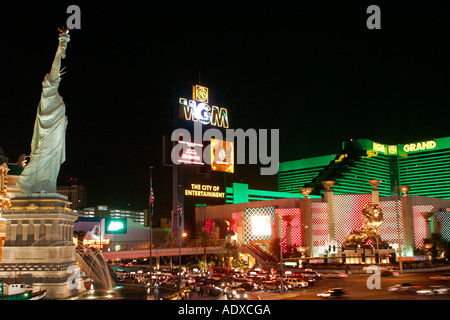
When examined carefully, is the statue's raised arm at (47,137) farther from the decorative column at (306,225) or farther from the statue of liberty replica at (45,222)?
the decorative column at (306,225)

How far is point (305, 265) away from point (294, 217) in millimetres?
17652

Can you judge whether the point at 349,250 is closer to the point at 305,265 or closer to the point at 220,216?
the point at 305,265

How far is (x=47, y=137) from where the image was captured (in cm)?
3656

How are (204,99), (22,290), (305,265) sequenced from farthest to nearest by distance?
(204,99), (305,265), (22,290)

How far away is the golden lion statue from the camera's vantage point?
7506cm

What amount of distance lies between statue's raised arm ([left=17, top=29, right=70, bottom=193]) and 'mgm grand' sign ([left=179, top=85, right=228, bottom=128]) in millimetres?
76945

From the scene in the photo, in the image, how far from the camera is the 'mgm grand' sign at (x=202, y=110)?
11450cm

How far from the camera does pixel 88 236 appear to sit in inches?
3839

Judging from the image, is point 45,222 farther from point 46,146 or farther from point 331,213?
point 331,213

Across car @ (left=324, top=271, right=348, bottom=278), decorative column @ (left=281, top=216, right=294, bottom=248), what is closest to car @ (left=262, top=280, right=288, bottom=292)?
car @ (left=324, top=271, right=348, bottom=278)

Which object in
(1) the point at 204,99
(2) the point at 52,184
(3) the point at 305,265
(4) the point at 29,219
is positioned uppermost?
(1) the point at 204,99

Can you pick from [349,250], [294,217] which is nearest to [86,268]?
[349,250]

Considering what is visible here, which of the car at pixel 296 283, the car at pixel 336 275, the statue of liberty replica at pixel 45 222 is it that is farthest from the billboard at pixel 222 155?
the statue of liberty replica at pixel 45 222
